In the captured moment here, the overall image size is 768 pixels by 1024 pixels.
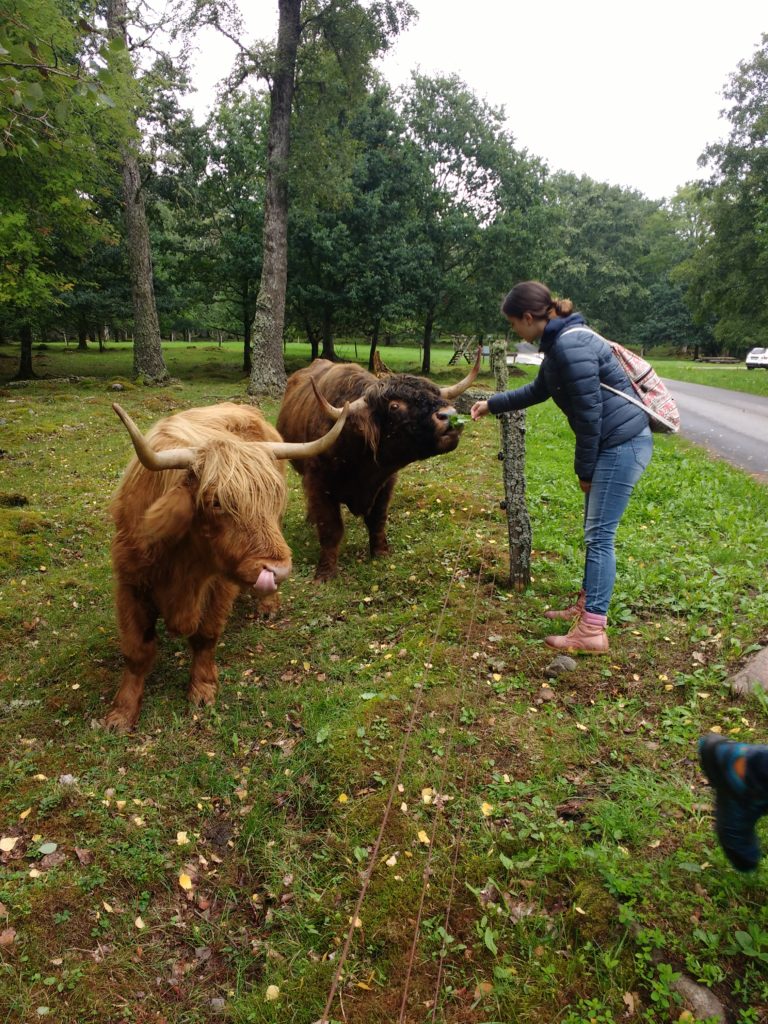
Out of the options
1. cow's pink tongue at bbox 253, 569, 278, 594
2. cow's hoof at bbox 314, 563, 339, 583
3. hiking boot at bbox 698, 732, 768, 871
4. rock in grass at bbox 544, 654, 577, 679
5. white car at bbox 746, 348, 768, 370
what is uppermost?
white car at bbox 746, 348, 768, 370

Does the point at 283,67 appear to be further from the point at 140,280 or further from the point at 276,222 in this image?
the point at 140,280

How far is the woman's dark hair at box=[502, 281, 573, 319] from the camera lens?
409 cm

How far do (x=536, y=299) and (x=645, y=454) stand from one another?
136cm

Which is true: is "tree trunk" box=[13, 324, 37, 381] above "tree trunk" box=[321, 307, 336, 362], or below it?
below

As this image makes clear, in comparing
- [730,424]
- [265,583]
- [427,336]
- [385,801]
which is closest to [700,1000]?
[385,801]

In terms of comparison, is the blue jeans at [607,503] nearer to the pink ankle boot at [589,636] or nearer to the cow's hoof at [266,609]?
the pink ankle boot at [589,636]

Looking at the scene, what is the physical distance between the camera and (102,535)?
24.2 ft

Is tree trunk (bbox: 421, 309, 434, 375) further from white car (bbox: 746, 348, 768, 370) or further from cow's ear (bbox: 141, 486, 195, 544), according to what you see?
cow's ear (bbox: 141, 486, 195, 544)

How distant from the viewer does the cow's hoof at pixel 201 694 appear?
4.33m

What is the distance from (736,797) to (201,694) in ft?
11.3

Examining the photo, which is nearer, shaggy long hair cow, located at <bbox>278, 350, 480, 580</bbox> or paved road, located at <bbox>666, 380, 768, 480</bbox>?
shaggy long hair cow, located at <bbox>278, 350, 480, 580</bbox>

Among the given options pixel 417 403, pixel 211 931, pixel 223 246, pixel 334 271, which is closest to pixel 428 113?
pixel 334 271

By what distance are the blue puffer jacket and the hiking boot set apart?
7.32 feet

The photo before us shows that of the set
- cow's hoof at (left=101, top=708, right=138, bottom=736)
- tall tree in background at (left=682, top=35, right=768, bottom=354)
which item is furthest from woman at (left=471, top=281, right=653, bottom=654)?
tall tree in background at (left=682, top=35, right=768, bottom=354)
